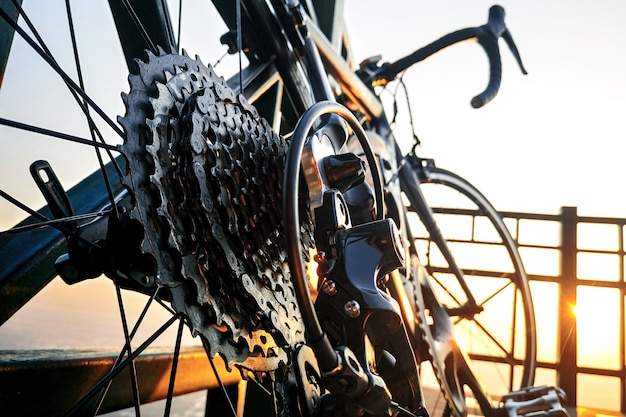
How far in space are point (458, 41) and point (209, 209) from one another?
1.21 m

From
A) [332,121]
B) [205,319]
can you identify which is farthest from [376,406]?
[332,121]

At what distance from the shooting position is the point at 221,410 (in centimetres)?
122

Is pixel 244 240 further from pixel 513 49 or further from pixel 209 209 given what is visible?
pixel 513 49

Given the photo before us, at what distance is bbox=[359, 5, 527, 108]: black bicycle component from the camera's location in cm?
146

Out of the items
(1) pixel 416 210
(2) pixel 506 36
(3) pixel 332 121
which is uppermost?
(2) pixel 506 36

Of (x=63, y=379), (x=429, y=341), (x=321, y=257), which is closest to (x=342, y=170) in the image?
(x=321, y=257)

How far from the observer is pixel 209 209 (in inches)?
20.1

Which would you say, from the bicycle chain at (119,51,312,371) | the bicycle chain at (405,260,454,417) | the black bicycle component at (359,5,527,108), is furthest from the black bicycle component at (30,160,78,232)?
the black bicycle component at (359,5,527,108)

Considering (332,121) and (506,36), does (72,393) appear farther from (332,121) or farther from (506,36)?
(506,36)

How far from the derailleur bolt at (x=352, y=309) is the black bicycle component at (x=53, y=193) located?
0.30m

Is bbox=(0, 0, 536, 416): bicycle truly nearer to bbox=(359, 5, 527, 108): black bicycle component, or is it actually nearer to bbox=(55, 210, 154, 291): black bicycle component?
bbox=(55, 210, 154, 291): black bicycle component

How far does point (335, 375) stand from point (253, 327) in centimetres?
14

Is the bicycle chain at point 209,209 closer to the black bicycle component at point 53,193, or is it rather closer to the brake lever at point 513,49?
the black bicycle component at point 53,193

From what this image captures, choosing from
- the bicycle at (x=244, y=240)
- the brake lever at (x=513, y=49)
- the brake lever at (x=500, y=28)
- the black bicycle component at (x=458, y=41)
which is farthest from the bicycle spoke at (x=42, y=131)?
the brake lever at (x=513, y=49)
